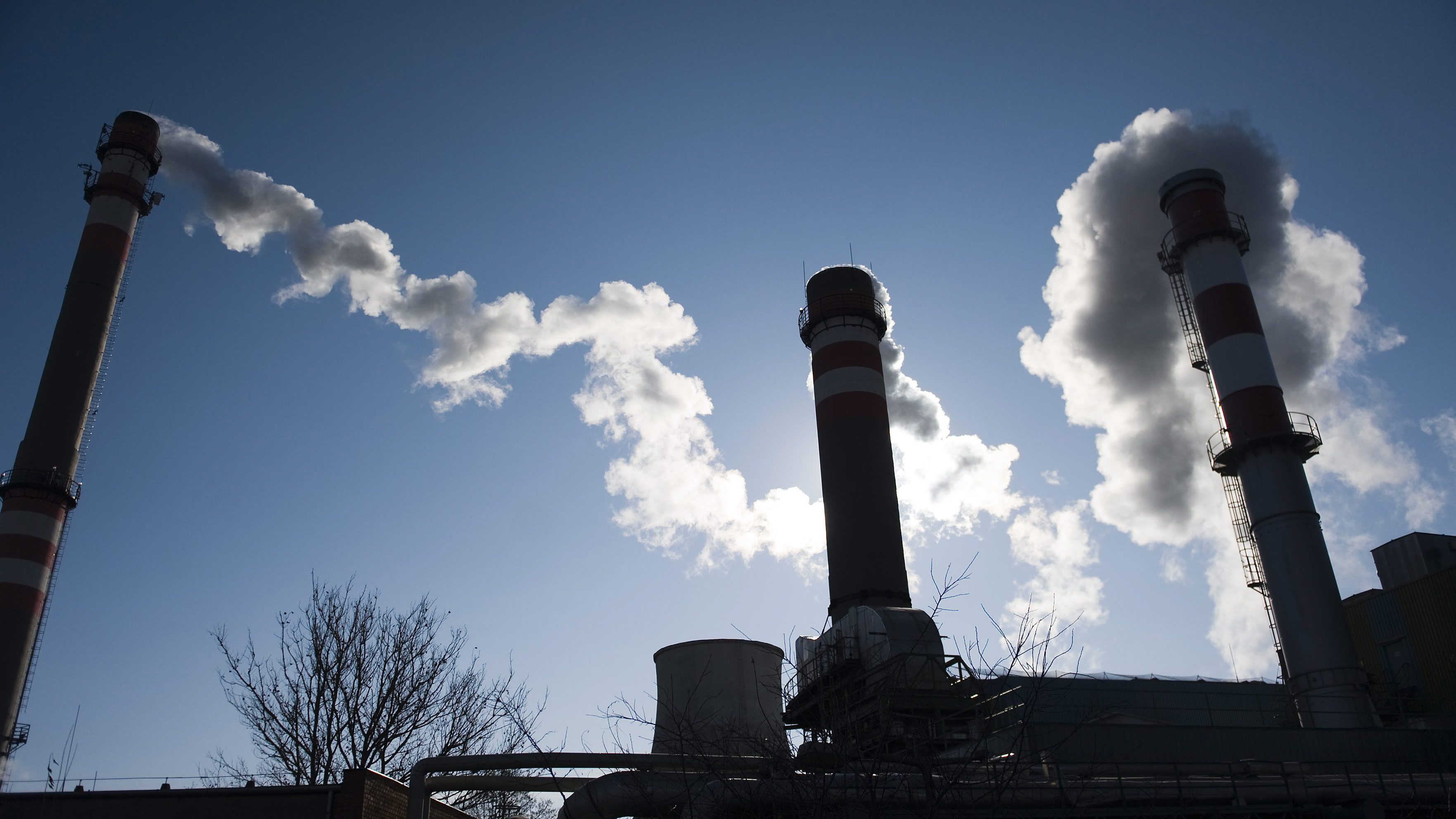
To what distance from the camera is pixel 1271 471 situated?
26062 mm

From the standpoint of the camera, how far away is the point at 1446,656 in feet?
90.8

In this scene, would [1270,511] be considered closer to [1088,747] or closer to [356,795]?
[1088,747]

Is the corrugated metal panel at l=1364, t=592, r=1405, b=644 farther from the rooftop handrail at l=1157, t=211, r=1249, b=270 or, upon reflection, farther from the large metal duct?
the large metal duct

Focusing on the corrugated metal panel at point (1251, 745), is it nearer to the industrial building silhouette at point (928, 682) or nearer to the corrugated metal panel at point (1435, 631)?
the industrial building silhouette at point (928, 682)

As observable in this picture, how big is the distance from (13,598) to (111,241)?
12.9 m

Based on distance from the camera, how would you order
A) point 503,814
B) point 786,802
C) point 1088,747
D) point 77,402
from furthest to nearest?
point 77,402 < point 503,814 < point 1088,747 < point 786,802

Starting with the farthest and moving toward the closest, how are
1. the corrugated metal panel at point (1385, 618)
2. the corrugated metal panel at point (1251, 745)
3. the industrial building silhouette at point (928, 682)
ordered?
the corrugated metal panel at point (1385, 618), the corrugated metal panel at point (1251, 745), the industrial building silhouette at point (928, 682)

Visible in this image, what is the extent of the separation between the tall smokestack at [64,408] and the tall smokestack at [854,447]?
73.9 ft

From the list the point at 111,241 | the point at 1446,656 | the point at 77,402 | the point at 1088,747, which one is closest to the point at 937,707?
the point at 1088,747

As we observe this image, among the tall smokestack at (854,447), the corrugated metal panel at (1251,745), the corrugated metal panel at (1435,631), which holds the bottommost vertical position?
the corrugated metal panel at (1251,745)

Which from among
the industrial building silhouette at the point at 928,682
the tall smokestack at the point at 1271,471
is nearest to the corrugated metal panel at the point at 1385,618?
the industrial building silhouette at the point at 928,682

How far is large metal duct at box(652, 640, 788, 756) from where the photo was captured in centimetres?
1562

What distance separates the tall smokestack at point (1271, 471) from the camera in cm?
2458

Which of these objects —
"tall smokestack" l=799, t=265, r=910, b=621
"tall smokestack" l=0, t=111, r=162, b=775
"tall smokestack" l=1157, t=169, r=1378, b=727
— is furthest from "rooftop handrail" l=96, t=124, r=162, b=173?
"tall smokestack" l=1157, t=169, r=1378, b=727
